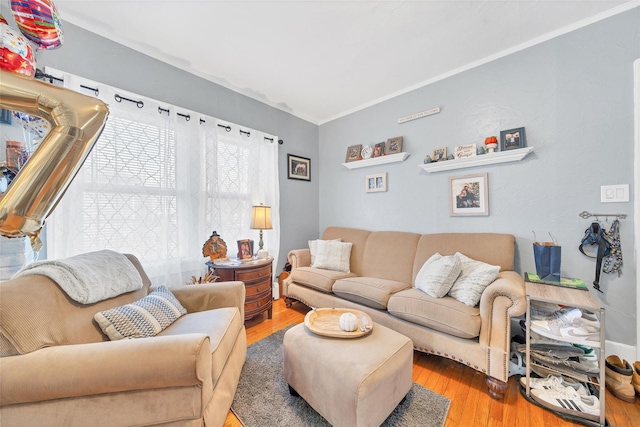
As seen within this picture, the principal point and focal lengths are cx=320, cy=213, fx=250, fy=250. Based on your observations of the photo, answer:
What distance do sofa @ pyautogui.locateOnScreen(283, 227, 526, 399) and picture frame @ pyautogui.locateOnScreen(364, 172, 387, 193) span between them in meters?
0.55

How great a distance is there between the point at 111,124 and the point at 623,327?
411 centimetres

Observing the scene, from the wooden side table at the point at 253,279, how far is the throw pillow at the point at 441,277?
1.49 metres

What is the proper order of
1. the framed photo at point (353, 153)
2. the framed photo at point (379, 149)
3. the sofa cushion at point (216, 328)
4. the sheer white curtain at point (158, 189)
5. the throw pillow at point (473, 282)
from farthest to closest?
the framed photo at point (353, 153) < the framed photo at point (379, 149) < the sheer white curtain at point (158, 189) < the throw pillow at point (473, 282) < the sofa cushion at point (216, 328)

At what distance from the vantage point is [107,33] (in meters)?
2.02

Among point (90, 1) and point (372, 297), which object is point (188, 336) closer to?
point (372, 297)

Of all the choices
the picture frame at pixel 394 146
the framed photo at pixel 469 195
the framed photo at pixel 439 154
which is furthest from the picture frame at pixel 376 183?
the framed photo at pixel 469 195

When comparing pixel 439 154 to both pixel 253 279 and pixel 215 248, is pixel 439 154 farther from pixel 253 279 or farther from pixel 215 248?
pixel 215 248

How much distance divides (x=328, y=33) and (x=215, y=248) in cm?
215

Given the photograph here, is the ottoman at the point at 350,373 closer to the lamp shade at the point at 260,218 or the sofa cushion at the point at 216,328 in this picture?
the sofa cushion at the point at 216,328

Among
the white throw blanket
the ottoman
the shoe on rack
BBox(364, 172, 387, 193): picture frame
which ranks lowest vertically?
the shoe on rack

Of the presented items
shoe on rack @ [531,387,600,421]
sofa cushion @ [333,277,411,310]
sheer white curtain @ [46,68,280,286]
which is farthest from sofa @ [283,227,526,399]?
sheer white curtain @ [46,68,280,286]

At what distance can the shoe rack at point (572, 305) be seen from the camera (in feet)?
4.41

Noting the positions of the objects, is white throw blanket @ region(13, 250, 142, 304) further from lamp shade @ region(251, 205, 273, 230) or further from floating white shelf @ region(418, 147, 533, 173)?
floating white shelf @ region(418, 147, 533, 173)

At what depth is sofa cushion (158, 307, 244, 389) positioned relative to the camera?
50.9 inches
